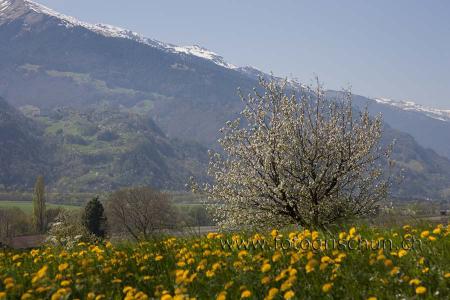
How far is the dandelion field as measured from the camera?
6262 mm

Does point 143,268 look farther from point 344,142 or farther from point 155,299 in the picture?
point 344,142

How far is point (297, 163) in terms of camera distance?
19375 millimetres

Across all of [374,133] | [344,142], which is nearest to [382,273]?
[344,142]

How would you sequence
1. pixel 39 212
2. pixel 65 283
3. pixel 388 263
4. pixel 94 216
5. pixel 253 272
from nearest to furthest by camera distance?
pixel 388 263 → pixel 65 283 → pixel 253 272 → pixel 94 216 → pixel 39 212

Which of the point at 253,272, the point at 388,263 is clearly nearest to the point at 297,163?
the point at 253,272

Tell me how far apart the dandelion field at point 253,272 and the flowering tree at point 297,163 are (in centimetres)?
924

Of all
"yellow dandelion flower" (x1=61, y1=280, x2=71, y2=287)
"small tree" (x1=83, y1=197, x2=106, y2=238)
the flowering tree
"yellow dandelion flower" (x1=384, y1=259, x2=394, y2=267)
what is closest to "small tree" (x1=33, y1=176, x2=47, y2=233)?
"small tree" (x1=83, y1=197, x2=106, y2=238)

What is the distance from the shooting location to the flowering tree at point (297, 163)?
1920 cm

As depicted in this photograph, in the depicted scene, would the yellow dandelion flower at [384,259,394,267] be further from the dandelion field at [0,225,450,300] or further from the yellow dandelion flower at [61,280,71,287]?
the yellow dandelion flower at [61,280,71,287]

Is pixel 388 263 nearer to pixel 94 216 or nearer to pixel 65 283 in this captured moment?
pixel 65 283

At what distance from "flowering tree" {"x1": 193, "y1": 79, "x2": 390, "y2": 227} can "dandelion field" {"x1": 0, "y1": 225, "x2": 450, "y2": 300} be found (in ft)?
30.3

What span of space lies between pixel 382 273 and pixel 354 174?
541 inches

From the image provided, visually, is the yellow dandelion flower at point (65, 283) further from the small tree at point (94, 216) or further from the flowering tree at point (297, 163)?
the small tree at point (94, 216)

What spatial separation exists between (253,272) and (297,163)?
485 inches
